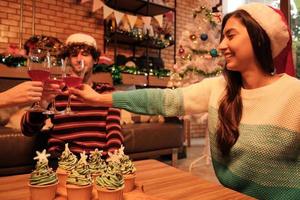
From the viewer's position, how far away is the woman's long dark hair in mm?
1243

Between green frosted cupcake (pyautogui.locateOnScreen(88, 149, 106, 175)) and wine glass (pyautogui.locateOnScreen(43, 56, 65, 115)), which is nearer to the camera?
green frosted cupcake (pyautogui.locateOnScreen(88, 149, 106, 175))

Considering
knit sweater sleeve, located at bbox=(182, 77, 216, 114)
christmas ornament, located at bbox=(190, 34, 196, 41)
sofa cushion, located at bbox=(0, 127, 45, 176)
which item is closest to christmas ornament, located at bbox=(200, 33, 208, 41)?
christmas ornament, located at bbox=(190, 34, 196, 41)

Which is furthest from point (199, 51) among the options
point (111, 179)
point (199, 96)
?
point (111, 179)

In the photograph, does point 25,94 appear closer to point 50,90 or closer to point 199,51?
point 50,90

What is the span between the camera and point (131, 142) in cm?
322

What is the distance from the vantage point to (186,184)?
1160mm

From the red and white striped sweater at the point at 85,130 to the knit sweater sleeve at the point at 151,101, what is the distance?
21.5 inches

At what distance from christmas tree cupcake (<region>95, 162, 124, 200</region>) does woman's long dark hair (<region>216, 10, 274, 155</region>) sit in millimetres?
541

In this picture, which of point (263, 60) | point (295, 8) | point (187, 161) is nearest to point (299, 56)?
point (295, 8)

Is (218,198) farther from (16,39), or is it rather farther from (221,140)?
(16,39)

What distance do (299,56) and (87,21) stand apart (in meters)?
3.42

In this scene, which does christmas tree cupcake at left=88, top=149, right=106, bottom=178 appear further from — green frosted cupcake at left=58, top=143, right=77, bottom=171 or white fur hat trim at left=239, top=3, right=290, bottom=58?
white fur hat trim at left=239, top=3, right=290, bottom=58

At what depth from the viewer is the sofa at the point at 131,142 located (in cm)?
237

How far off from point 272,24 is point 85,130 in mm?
1298
